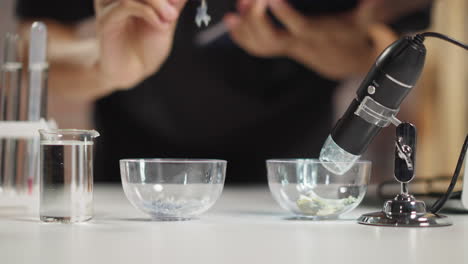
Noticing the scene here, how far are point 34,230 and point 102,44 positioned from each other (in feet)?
2.73

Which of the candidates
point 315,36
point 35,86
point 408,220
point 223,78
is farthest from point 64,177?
point 315,36

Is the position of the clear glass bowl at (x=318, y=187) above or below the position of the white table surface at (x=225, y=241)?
above

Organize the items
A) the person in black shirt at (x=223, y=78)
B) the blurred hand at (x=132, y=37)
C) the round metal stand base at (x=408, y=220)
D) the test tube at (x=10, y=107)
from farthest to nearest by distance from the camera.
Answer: the person in black shirt at (x=223, y=78)
the blurred hand at (x=132, y=37)
the test tube at (x=10, y=107)
the round metal stand base at (x=408, y=220)

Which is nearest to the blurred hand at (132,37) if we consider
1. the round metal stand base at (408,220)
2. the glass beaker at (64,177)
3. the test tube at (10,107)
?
the test tube at (10,107)

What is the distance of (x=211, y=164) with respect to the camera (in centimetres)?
77

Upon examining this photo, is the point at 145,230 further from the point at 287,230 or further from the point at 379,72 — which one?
the point at 379,72

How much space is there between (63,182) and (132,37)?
0.68 metres

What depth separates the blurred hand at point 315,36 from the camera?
5.25 feet

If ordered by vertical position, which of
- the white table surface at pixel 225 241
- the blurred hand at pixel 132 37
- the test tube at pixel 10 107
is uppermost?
the blurred hand at pixel 132 37

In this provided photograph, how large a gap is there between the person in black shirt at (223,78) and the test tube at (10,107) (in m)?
0.49

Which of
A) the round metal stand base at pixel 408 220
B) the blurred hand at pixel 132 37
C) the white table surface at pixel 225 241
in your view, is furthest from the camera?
the blurred hand at pixel 132 37

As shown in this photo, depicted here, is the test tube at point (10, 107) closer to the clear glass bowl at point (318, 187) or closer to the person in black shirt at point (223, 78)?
the clear glass bowl at point (318, 187)

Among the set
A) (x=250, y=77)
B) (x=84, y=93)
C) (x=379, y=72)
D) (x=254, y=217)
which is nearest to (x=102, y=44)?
(x=84, y=93)

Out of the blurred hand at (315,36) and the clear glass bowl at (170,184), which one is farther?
the blurred hand at (315,36)
